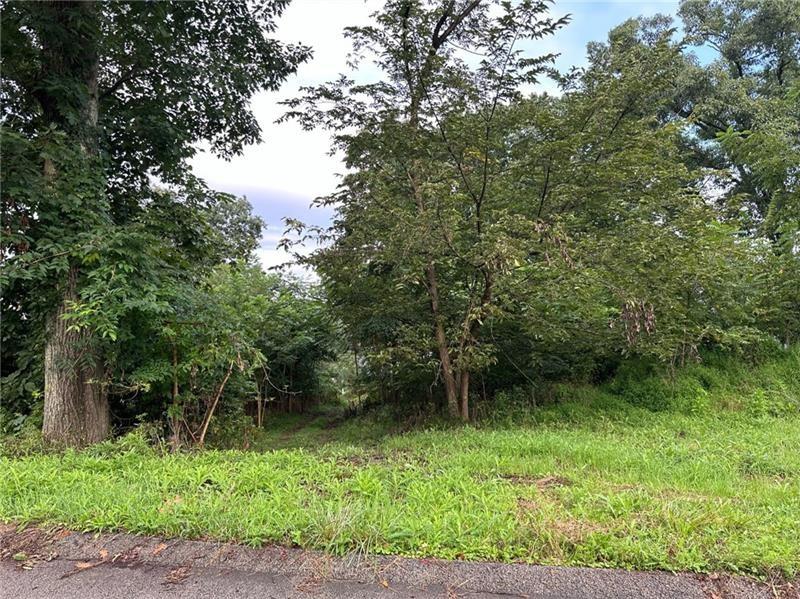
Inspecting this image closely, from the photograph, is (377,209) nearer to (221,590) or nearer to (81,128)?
(81,128)

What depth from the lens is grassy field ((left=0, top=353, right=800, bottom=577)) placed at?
1944mm

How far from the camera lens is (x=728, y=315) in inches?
263

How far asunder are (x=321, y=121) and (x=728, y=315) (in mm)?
6412

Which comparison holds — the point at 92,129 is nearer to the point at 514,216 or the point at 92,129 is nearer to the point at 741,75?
the point at 514,216

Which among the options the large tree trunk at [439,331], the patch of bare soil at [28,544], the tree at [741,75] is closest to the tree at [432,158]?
the large tree trunk at [439,331]

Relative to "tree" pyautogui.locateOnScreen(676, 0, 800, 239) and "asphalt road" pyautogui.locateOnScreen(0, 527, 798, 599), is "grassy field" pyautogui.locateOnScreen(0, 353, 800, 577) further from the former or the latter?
"tree" pyautogui.locateOnScreen(676, 0, 800, 239)

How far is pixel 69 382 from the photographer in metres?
4.20

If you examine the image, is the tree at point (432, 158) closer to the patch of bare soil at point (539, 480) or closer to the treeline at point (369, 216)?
the treeline at point (369, 216)

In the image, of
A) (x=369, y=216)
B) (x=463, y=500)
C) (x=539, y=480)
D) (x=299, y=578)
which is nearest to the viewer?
(x=299, y=578)

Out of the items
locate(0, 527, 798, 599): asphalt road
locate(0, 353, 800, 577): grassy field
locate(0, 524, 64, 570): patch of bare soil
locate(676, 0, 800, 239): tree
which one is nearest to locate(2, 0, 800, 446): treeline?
locate(0, 353, 800, 577): grassy field

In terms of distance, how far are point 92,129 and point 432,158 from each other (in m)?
3.52

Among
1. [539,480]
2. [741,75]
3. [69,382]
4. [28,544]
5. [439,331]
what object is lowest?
[539,480]

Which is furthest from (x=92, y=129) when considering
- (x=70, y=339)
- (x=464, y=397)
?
(x=464, y=397)

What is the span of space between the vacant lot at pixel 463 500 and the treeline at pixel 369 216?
117cm
